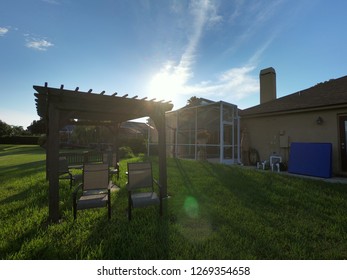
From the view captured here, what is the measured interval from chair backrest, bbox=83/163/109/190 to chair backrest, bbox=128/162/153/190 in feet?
2.46

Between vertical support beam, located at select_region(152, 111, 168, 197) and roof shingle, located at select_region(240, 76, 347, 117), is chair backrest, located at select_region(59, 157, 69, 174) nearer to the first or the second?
vertical support beam, located at select_region(152, 111, 168, 197)

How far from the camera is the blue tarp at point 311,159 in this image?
890 centimetres

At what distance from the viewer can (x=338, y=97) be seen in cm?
954

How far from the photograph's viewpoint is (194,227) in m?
4.10

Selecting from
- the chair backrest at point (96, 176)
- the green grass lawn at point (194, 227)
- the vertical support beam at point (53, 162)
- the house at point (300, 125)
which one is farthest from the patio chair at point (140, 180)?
the house at point (300, 125)

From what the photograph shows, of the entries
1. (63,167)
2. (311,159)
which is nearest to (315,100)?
(311,159)

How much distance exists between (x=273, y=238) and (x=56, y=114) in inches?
216

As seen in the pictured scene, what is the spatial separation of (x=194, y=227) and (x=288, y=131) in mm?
9963

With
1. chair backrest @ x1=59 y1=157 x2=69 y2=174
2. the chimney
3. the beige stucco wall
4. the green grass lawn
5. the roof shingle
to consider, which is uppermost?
the chimney

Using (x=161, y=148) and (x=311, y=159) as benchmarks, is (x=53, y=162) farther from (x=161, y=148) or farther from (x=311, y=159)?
(x=311, y=159)

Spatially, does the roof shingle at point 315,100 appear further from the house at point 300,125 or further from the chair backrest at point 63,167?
the chair backrest at point 63,167

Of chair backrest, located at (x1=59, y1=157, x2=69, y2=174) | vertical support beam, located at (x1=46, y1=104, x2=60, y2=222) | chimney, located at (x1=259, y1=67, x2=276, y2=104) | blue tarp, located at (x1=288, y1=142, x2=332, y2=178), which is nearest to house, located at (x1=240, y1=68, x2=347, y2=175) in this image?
blue tarp, located at (x1=288, y1=142, x2=332, y2=178)

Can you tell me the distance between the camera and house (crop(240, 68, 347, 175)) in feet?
30.6

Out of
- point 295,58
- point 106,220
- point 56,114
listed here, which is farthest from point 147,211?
point 295,58
